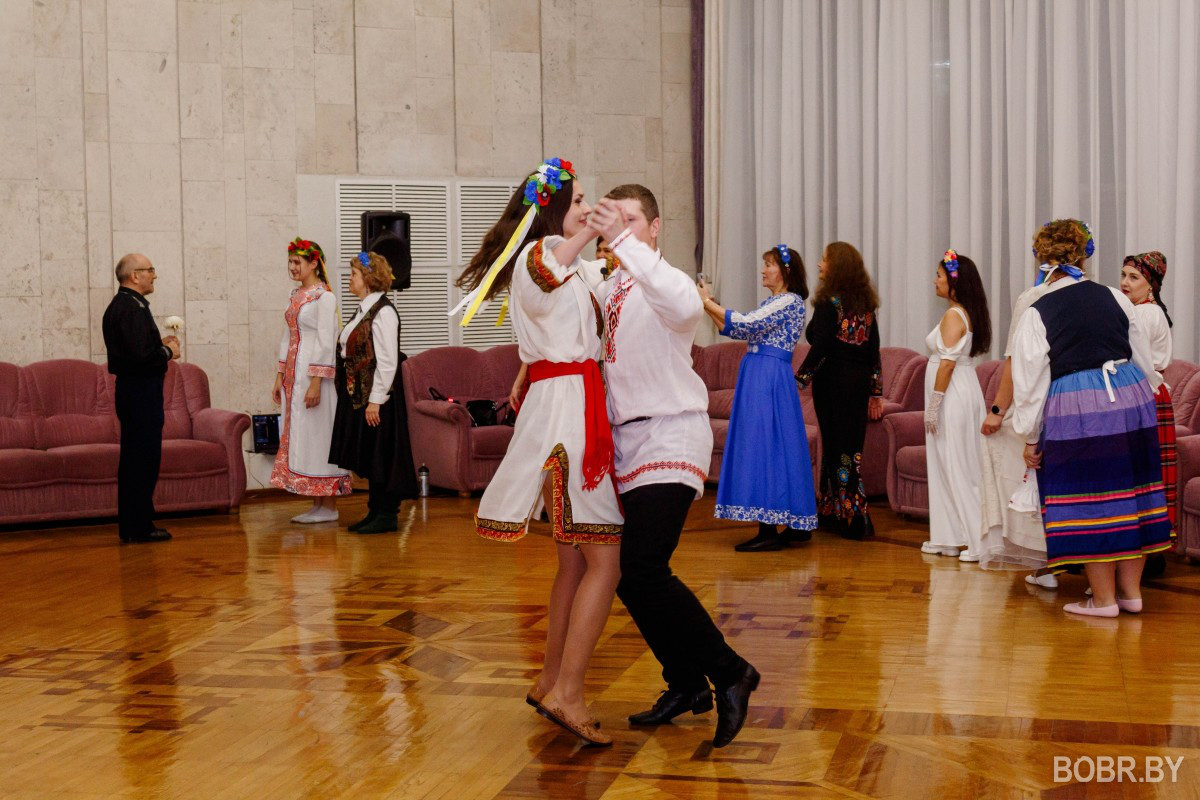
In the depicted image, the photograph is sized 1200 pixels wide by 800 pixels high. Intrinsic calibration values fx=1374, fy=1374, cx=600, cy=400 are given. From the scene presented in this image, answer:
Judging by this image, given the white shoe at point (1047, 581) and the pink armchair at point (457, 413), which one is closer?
the white shoe at point (1047, 581)

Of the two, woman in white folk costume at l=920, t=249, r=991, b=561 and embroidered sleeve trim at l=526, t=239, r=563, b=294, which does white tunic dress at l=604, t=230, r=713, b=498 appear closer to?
embroidered sleeve trim at l=526, t=239, r=563, b=294

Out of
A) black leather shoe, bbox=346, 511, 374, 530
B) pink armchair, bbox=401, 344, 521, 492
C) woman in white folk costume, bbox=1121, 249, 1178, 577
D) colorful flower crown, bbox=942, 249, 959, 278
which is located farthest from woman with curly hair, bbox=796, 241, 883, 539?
black leather shoe, bbox=346, 511, 374, 530

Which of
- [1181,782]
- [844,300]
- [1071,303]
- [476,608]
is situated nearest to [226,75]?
[844,300]

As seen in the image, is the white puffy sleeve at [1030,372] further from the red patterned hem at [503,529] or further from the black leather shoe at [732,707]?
the red patterned hem at [503,529]

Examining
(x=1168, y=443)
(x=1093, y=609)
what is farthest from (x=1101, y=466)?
(x=1168, y=443)

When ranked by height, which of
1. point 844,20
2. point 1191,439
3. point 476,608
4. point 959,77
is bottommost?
point 476,608

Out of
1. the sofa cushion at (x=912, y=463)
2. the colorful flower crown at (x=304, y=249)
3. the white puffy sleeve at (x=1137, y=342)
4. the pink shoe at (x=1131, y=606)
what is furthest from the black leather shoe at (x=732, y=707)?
the colorful flower crown at (x=304, y=249)

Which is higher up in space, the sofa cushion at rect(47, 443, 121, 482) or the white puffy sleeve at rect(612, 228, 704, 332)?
the white puffy sleeve at rect(612, 228, 704, 332)

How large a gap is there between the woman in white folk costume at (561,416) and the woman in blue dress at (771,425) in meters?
3.10

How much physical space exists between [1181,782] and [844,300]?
4.11 meters

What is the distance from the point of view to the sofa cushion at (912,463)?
306 inches

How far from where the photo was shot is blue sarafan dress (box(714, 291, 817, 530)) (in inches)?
268

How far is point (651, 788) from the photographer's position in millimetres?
3395

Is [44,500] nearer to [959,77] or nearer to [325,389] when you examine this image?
A: [325,389]
